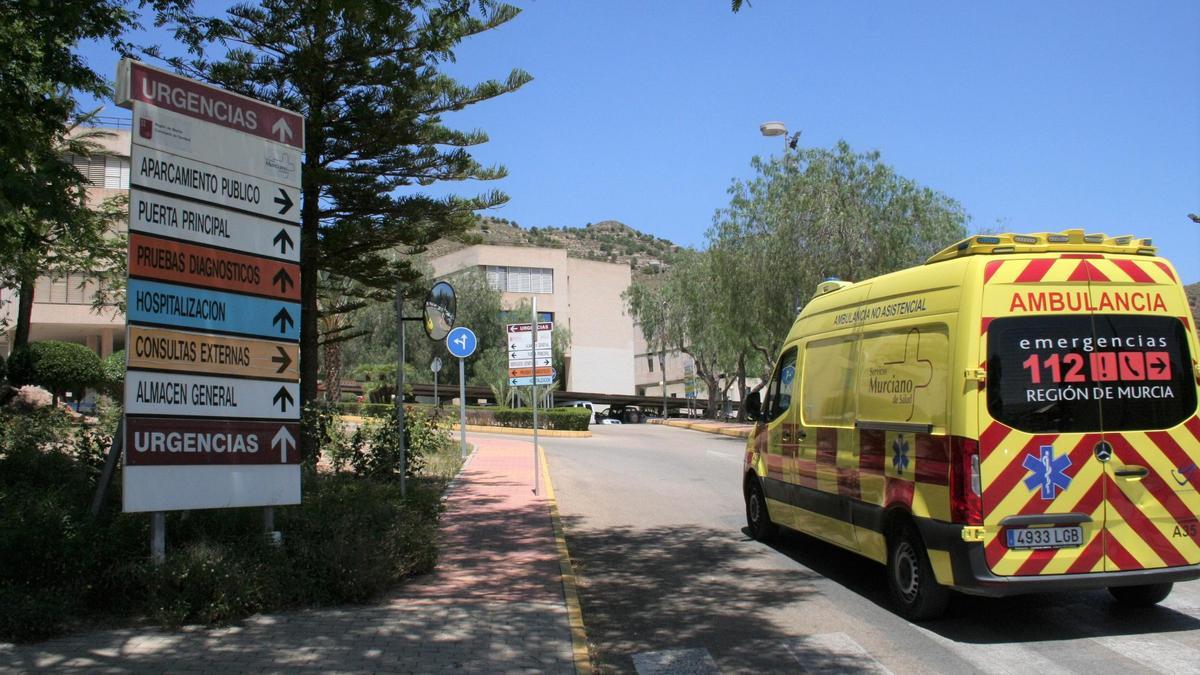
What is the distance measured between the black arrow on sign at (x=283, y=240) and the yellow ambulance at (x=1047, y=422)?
4.94m

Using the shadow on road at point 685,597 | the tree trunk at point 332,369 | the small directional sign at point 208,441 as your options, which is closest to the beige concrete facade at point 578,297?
the tree trunk at point 332,369

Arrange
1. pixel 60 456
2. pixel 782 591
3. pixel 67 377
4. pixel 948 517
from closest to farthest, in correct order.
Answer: pixel 948 517, pixel 782 591, pixel 60 456, pixel 67 377

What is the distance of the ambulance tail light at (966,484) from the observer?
18.8 ft

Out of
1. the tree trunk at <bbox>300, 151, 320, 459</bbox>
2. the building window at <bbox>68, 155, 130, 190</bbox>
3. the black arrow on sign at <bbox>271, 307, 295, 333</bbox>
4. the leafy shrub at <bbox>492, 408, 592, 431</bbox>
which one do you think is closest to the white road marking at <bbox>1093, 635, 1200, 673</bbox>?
the black arrow on sign at <bbox>271, 307, 295, 333</bbox>

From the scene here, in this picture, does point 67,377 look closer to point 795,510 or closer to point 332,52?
point 332,52

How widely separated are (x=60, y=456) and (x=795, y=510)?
26.7ft

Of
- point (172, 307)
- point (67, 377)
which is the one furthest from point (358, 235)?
point (67, 377)

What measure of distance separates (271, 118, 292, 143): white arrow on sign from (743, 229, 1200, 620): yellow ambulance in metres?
5.21

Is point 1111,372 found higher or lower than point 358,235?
lower

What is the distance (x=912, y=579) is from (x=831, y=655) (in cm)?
112

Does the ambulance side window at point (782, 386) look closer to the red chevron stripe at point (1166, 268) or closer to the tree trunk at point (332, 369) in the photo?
the red chevron stripe at point (1166, 268)

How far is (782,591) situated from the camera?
7613mm

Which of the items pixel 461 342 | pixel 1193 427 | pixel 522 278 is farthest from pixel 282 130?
pixel 522 278

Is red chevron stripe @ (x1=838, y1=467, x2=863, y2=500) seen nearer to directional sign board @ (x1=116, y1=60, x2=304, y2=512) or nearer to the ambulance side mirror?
the ambulance side mirror
